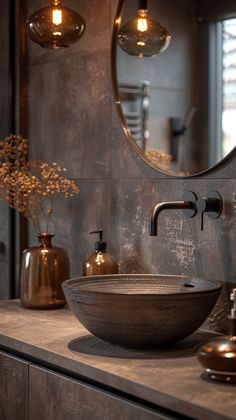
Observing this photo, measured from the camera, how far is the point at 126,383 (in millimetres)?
1573

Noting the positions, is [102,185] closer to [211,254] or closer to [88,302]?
[211,254]

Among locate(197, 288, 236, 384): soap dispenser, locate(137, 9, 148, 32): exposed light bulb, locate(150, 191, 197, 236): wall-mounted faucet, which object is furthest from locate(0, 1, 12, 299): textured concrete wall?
locate(197, 288, 236, 384): soap dispenser

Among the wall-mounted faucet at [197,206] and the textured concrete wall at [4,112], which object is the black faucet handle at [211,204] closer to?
the wall-mounted faucet at [197,206]

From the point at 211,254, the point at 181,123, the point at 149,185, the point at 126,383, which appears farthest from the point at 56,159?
the point at 126,383

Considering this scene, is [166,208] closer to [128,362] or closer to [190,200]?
[190,200]

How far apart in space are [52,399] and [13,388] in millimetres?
222

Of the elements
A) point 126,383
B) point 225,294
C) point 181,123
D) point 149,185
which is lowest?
point 126,383

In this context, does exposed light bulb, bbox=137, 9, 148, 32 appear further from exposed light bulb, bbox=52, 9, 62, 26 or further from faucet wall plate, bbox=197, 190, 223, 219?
faucet wall plate, bbox=197, 190, 223, 219

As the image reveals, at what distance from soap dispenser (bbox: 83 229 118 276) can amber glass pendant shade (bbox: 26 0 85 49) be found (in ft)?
2.29

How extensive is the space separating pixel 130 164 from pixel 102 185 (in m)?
0.18

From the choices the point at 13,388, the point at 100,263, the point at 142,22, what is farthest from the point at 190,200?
the point at 13,388

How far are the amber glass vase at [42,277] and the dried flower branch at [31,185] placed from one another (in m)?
0.14

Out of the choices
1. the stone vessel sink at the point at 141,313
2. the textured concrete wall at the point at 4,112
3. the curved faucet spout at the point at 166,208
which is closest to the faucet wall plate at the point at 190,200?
the curved faucet spout at the point at 166,208

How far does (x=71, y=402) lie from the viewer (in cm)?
176
